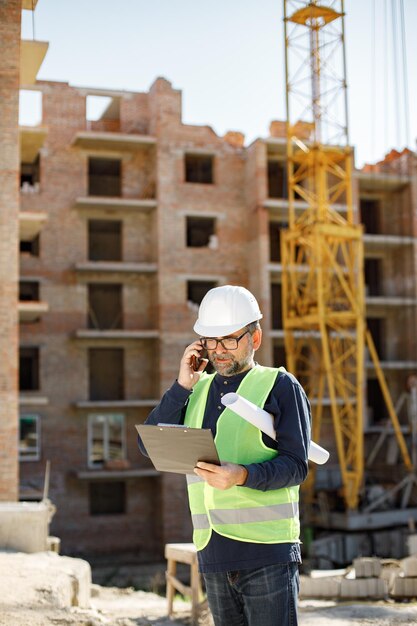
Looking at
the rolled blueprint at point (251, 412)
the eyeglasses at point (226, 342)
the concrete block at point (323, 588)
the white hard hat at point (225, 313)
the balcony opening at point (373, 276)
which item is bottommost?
the concrete block at point (323, 588)

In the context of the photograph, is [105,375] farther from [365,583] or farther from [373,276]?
[365,583]

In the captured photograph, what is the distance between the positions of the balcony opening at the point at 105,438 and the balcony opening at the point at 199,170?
29.9 feet

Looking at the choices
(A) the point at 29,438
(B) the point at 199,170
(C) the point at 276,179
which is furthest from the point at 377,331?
(A) the point at 29,438

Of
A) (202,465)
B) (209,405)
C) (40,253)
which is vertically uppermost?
(40,253)

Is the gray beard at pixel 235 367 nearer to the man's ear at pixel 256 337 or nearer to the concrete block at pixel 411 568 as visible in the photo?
the man's ear at pixel 256 337

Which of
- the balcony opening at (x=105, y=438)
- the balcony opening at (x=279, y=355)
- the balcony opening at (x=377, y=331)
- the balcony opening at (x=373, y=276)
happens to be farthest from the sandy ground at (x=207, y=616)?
the balcony opening at (x=373, y=276)

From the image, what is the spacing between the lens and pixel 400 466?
1162 inches

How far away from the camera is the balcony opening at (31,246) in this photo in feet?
89.7

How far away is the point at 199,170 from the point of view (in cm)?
3044

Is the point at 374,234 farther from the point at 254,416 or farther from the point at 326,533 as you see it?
the point at 254,416

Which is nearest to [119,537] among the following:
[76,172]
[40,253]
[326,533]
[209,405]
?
[326,533]

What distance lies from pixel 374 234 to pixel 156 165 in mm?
9873

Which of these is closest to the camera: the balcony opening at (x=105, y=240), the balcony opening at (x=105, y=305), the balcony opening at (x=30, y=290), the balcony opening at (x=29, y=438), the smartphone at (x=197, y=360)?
the smartphone at (x=197, y=360)

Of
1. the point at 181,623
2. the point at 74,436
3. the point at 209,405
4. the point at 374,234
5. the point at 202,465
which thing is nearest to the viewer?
the point at 202,465
